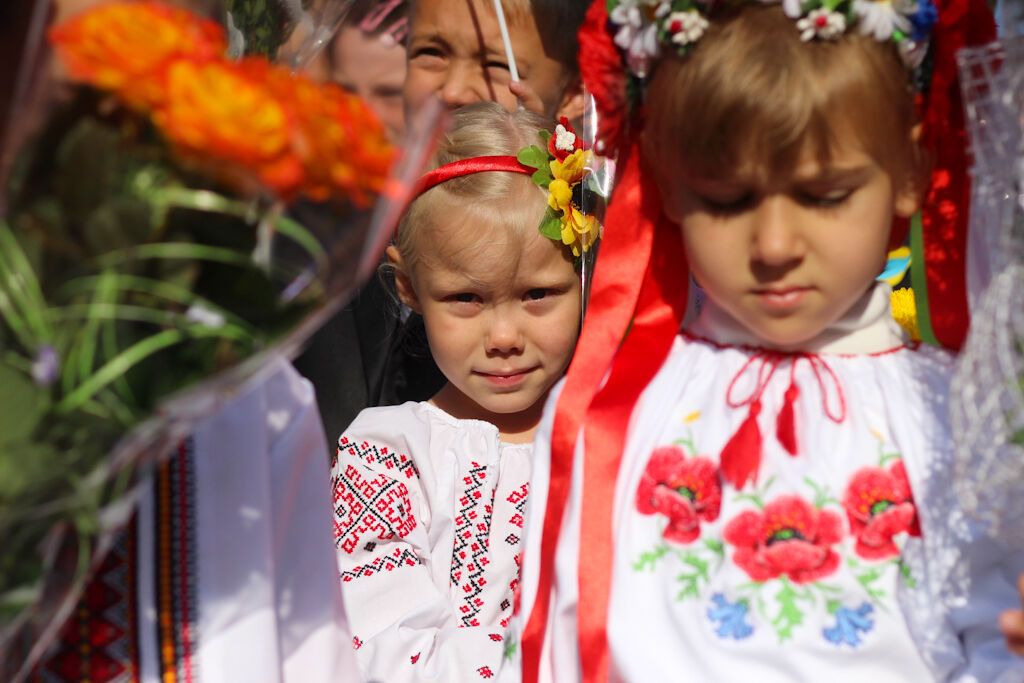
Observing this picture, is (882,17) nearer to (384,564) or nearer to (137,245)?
(137,245)

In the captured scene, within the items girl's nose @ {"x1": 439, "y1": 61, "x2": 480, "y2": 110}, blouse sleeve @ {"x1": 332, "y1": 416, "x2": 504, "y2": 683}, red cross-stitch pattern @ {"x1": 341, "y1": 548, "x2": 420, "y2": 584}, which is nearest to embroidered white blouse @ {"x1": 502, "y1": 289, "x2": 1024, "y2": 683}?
blouse sleeve @ {"x1": 332, "y1": 416, "x2": 504, "y2": 683}

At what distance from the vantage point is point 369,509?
106 inches

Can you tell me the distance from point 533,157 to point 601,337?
763mm

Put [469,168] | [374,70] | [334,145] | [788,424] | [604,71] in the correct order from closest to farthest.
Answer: [334,145]
[374,70]
[788,424]
[604,71]
[469,168]

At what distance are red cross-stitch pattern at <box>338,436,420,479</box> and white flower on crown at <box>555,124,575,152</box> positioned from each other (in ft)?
2.48

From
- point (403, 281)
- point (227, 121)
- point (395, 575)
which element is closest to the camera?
point (227, 121)

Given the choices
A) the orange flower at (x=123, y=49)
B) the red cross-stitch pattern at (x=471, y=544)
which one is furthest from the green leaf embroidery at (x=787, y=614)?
the orange flower at (x=123, y=49)

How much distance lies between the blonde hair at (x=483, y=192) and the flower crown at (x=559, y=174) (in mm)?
20

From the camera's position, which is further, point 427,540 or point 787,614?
point 427,540

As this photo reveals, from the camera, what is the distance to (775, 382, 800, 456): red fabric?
195 centimetres

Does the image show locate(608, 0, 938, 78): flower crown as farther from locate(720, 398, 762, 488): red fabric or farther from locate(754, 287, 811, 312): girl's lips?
locate(720, 398, 762, 488): red fabric

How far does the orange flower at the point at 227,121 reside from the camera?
1.27 metres

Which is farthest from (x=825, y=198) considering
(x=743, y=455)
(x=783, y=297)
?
(x=743, y=455)

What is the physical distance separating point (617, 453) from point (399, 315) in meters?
1.31
